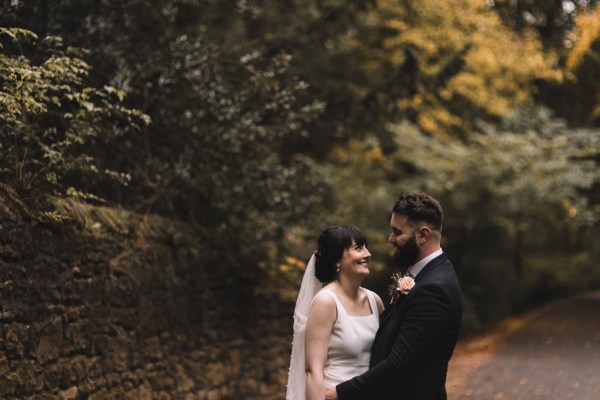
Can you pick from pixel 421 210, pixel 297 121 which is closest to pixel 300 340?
pixel 421 210

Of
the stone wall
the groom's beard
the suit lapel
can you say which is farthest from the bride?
the stone wall

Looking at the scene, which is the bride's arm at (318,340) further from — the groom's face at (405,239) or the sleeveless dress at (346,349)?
the groom's face at (405,239)

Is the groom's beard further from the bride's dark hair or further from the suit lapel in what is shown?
the bride's dark hair

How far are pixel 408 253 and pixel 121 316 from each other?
4038mm

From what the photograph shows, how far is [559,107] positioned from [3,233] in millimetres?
21559

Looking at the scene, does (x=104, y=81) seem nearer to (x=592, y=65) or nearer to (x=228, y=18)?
(x=228, y=18)

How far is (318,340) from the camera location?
4.12 m

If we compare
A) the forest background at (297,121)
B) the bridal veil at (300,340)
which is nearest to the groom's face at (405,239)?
the bridal veil at (300,340)

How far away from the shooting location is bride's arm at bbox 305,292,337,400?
407cm

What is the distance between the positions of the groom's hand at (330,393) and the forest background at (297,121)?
308cm

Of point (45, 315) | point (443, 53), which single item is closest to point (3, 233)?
point (45, 315)

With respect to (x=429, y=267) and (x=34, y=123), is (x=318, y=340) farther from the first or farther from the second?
(x=34, y=123)

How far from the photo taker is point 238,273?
10.0 m

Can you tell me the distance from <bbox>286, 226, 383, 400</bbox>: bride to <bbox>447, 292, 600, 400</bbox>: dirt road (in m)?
6.36
